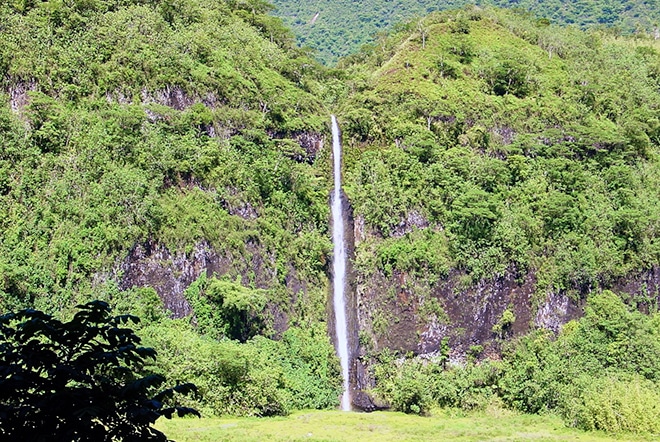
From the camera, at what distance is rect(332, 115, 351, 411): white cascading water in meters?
28.6

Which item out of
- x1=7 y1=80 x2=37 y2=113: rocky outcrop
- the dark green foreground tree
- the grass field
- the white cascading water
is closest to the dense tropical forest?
x1=7 y1=80 x2=37 y2=113: rocky outcrop

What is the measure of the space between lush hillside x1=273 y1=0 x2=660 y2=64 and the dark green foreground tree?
66.0m

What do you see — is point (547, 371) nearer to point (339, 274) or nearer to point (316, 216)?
point (339, 274)

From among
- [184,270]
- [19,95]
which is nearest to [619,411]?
[184,270]

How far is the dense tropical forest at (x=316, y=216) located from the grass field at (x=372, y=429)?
1.12 m

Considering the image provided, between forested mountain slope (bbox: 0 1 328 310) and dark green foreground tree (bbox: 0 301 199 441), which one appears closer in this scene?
dark green foreground tree (bbox: 0 301 199 441)

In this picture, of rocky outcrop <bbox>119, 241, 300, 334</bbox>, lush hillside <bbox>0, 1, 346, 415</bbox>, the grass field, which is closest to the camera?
the grass field

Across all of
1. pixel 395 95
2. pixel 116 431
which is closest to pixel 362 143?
pixel 395 95

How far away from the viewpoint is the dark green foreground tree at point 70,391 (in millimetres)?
4883

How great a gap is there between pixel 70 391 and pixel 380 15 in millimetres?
80851

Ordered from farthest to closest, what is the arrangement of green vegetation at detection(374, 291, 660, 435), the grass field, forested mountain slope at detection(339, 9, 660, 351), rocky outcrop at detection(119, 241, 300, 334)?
forested mountain slope at detection(339, 9, 660, 351), green vegetation at detection(374, 291, 660, 435), rocky outcrop at detection(119, 241, 300, 334), the grass field

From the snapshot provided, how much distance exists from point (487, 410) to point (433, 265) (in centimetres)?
647

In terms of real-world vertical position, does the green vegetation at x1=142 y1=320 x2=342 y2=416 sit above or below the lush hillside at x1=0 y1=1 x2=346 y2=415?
below

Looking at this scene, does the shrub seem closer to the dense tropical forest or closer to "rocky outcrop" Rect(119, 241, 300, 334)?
the dense tropical forest
